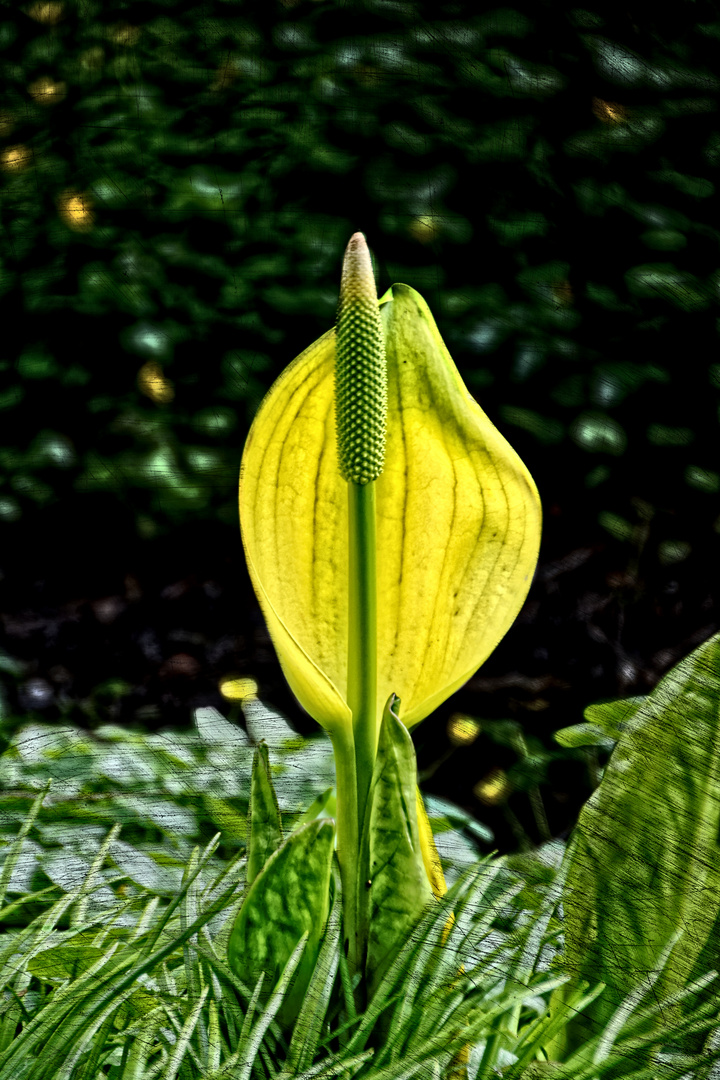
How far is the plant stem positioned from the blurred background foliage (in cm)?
36

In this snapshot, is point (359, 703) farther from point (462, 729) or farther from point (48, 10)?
point (48, 10)

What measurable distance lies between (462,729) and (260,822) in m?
0.57

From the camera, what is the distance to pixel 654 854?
297mm

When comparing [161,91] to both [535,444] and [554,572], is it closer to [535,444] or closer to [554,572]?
[535,444]

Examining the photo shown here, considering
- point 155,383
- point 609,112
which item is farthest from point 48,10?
point 609,112

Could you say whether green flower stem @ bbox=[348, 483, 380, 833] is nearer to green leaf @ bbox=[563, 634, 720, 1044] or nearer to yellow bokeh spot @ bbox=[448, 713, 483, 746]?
green leaf @ bbox=[563, 634, 720, 1044]

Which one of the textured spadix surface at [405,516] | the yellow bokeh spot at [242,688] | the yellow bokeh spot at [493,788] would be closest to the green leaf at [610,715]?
the textured spadix surface at [405,516]

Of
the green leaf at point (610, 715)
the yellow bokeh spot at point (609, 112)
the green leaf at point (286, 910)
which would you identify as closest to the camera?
the green leaf at point (286, 910)

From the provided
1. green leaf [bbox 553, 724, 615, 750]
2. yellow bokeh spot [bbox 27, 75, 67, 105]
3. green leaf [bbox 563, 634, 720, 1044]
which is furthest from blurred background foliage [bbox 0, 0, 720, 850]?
green leaf [bbox 563, 634, 720, 1044]

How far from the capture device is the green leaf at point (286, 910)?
27cm

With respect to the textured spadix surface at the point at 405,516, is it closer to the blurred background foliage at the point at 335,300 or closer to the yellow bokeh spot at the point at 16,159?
the blurred background foliage at the point at 335,300

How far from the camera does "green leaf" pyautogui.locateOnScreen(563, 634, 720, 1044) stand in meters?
0.29

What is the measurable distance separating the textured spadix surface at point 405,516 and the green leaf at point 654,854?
0.25ft

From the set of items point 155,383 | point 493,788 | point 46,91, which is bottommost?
point 493,788
